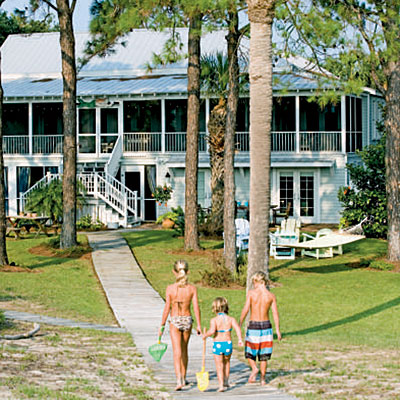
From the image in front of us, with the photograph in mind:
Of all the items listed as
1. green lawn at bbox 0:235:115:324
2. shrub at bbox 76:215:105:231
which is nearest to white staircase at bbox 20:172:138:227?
shrub at bbox 76:215:105:231

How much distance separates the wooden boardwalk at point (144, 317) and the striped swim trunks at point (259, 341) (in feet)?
1.15

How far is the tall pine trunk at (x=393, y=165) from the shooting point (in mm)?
20891

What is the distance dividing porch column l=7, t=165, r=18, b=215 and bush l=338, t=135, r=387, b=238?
14.9m

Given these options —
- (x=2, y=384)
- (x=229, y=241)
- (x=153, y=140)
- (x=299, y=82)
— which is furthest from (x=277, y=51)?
(x=153, y=140)

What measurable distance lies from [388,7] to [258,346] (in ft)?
39.3

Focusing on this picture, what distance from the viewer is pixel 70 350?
1014cm

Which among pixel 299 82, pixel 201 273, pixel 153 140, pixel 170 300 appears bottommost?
pixel 201 273

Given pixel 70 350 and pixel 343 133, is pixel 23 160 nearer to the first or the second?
pixel 343 133

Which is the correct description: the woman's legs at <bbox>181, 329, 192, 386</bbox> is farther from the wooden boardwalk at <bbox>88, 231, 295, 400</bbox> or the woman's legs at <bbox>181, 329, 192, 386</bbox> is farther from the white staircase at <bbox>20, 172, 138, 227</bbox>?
the white staircase at <bbox>20, 172, 138, 227</bbox>

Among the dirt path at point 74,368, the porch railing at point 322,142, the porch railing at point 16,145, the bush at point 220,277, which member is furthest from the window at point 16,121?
the dirt path at point 74,368

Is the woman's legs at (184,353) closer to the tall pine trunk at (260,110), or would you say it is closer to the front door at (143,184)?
the tall pine trunk at (260,110)

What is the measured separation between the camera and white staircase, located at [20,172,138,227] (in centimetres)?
2973

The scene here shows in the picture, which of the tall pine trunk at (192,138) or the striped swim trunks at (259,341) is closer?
the striped swim trunks at (259,341)

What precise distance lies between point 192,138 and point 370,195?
7.55m
